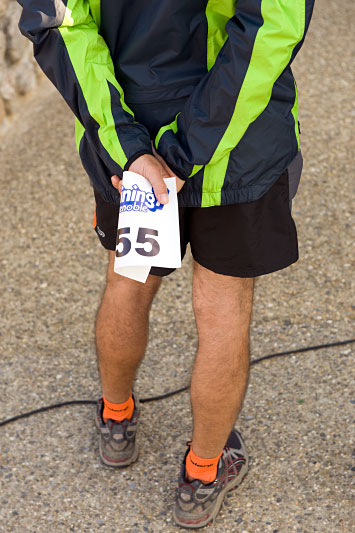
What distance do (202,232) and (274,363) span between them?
129 cm

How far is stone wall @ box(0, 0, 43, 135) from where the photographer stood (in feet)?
15.9

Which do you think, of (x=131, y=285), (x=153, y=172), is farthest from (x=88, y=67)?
(x=131, y=285)

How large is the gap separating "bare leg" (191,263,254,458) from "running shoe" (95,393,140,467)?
1.49ft

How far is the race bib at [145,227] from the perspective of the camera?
1.98 metres

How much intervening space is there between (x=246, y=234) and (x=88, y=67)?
67 centimetres

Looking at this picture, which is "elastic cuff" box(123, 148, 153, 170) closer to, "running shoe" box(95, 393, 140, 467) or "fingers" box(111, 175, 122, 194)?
"fingers" box(111, 175, 122, 194)

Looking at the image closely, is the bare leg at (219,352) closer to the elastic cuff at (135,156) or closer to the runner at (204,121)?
the runner at (204,121)

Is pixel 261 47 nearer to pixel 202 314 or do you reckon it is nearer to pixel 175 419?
pixel 202 314

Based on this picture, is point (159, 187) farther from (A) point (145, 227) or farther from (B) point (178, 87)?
(B) point (178, 87)

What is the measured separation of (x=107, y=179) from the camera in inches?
86.6

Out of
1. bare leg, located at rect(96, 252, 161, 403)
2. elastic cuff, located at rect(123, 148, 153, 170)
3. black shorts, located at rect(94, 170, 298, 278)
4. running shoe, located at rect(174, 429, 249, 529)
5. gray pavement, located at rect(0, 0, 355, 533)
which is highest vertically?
elastic cuff, located at rect(123, 148, 153, 170)

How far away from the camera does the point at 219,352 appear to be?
2318mm

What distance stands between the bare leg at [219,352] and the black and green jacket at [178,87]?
0.32 metres

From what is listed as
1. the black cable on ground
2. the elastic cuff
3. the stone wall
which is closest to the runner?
the elastic cuff
